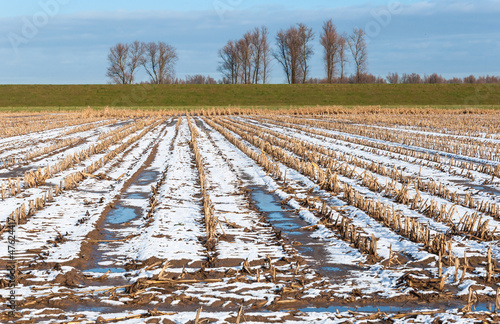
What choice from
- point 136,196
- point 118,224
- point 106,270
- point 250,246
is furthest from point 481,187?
point 106,270

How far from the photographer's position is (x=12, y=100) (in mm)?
65250

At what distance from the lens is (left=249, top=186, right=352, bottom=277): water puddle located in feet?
17.9

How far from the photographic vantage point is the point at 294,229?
276 inches

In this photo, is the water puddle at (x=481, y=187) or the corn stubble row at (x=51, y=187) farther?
the water puddle at (x=481, y=187)

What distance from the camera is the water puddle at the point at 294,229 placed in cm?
546

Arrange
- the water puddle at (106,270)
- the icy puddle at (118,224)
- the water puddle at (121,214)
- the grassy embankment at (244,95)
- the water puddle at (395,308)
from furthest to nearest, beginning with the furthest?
the grassy embankment at (244,95), the water puddle at (121,214), the icy puddle at (118,224), the water puddle at (106,270), the water puddle at (395,308)

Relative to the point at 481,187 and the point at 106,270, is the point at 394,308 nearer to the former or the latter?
the point at 106,270

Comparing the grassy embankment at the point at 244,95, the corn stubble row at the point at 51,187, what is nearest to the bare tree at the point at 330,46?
the grassy embankment at the point at 244,95

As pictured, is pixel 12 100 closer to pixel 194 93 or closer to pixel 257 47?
pixel 194 93

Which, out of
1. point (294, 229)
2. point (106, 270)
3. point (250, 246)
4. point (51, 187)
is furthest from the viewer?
point (51, 187)

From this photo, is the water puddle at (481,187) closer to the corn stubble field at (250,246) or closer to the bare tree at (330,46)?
→ the corn stubble field at (250,246)

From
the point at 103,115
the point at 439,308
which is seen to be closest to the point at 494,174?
the point at 439,308

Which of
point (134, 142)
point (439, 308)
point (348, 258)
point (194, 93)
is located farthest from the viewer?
point (194, 93)

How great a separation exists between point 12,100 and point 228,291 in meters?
67.7
